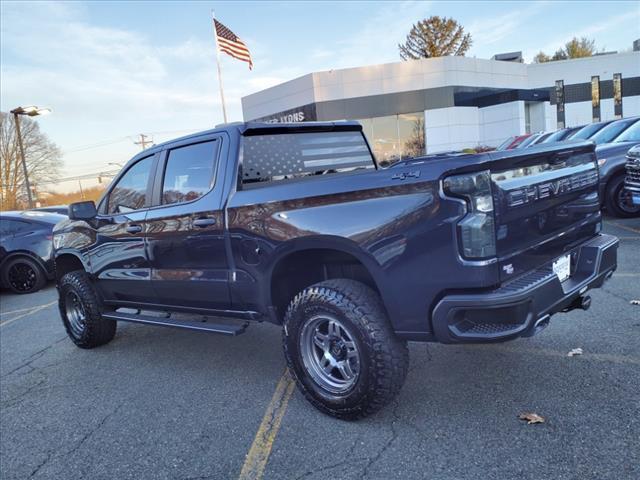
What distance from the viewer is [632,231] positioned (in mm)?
7945

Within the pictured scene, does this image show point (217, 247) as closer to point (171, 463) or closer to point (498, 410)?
point (171, 463)

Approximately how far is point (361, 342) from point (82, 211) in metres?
3.22

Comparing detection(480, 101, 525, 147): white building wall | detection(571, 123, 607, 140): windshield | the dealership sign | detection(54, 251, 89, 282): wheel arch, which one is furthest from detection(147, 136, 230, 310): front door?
detection(480, 101, 525, 147): white building wall

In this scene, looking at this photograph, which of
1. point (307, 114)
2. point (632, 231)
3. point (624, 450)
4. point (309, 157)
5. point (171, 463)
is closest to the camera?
point (624, 450)

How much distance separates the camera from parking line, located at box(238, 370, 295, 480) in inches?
107

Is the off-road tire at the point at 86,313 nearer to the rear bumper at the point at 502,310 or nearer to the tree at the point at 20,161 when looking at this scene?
the rear bumper at the point at 502,310

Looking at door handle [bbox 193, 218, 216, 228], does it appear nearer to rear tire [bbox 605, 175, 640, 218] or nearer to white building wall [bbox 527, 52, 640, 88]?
rear tire [bbox 605, 175, 640, 218]

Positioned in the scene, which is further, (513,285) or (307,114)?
(307,114)

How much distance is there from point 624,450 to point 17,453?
361 centimetres

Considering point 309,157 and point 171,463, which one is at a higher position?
point 309,157

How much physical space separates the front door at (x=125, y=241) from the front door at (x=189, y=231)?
160mm

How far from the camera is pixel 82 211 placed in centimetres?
467

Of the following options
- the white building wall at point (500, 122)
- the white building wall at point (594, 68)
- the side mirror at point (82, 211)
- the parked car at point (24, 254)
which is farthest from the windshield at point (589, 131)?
the white building wall at point (594, 68)

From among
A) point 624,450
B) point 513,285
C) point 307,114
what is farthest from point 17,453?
point 307,114
